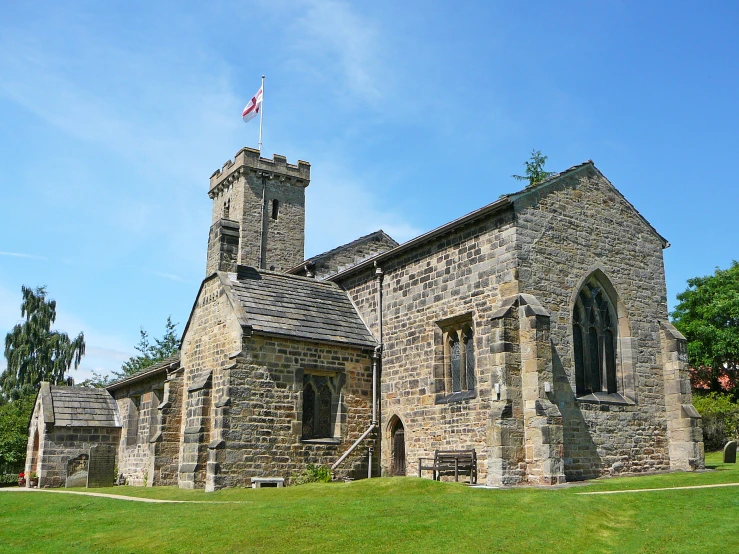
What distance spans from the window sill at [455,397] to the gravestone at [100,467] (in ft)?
43.8

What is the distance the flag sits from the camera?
39.1 m

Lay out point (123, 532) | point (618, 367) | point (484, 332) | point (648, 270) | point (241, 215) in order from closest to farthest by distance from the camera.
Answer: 1. point (123, 532)
2. point (484, 332)
3. point (618, 367)
4. point (648, 270)
5. point (241, 215)

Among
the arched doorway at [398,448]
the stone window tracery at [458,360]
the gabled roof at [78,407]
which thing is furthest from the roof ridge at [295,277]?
the gabled roof at [78,407]

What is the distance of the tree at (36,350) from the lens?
170ft

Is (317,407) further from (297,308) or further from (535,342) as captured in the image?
(535,342)

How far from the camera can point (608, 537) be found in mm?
11336

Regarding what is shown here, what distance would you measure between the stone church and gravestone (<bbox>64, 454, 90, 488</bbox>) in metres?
5.24

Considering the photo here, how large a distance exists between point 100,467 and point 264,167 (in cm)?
2040

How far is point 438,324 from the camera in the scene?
71.7ft

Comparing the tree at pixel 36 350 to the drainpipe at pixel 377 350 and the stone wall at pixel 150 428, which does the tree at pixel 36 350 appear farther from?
the drainpipe at pixel 377 350

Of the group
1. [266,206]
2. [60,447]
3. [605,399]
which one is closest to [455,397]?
[605,399]

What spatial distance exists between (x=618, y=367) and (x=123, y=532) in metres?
14.6

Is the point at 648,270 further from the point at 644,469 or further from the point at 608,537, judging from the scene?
the point at 608,537

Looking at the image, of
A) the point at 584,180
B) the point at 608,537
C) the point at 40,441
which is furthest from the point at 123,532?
the point at 40,441
